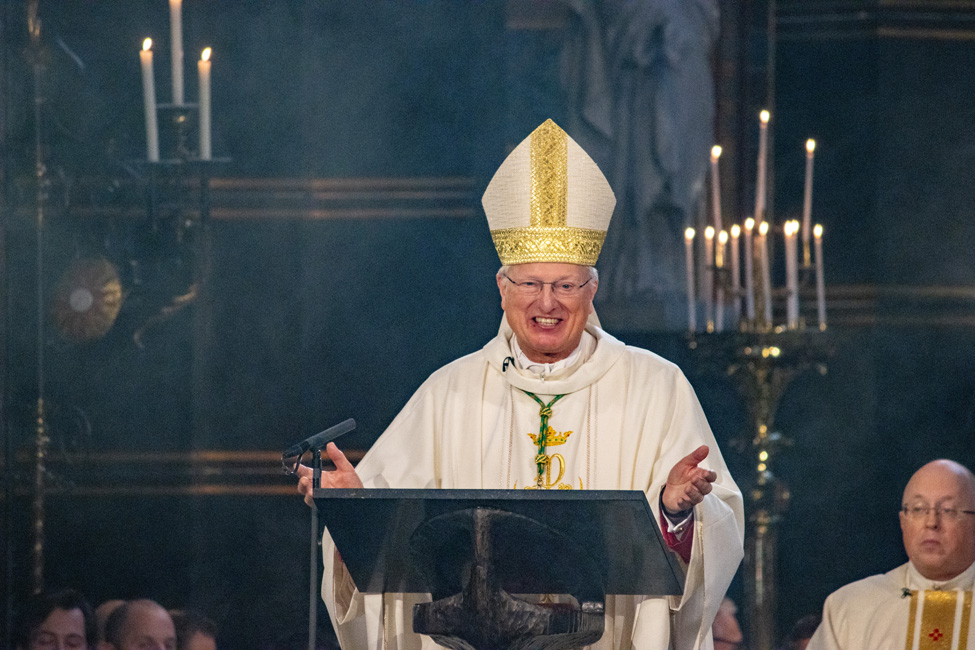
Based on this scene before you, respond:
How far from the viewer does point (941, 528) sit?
4934mm

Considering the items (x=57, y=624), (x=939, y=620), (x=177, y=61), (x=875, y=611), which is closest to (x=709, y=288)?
(x=875, y=611)

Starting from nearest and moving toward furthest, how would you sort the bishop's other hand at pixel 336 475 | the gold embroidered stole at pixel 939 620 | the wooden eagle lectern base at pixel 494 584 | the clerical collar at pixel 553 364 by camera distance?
the wooden eagle lectern base at pixel 494 584 < the bishop's other hand at pixel 336 475 < the clerical collar at pixel 553 364 < the gold embroidered stole at pixel 939 620

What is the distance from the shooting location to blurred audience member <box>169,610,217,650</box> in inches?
207

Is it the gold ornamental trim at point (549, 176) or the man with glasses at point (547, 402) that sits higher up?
the gold ornamental trim at point (549, 176)

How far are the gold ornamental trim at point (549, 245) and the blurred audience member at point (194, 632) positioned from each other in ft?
7.60

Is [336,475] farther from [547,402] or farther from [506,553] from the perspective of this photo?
[547,402]

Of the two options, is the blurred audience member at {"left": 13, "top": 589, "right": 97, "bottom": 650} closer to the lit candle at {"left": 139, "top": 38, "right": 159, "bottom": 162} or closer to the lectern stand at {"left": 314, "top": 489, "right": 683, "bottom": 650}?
the lit candle at {"left": 139, "top": 38, "right": 159, "bottom": 162}

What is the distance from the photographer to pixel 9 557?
18.4 feet

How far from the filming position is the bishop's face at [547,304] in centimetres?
367

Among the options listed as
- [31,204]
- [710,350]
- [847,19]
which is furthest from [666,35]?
[31,204]

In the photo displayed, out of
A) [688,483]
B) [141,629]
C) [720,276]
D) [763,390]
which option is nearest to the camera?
[688,483]

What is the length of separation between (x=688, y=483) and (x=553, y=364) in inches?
35.1

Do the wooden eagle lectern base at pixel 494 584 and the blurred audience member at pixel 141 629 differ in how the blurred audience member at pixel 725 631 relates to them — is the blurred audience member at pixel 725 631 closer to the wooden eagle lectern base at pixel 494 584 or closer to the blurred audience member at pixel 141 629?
the blurred audience member at pixel 141 629

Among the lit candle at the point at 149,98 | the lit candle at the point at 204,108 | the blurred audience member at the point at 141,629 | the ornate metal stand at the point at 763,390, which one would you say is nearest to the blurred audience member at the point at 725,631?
the ornate metal stand at the point at 763,390
